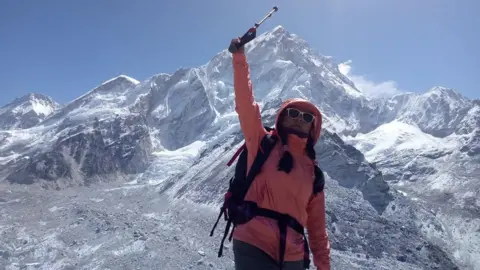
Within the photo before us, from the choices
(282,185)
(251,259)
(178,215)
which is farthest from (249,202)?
Answer: (178,215)

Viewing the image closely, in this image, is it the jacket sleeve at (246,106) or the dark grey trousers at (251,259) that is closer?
the dark grey trousers at (251,259)

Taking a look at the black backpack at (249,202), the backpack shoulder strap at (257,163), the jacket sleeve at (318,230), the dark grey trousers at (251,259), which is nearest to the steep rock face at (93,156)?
the jacket sleeve at (318,230)

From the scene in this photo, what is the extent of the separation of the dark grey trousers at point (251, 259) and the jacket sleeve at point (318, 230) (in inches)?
36.2

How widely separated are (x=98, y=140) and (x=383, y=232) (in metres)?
127

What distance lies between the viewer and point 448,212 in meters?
116

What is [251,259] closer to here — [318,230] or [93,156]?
[318,230]

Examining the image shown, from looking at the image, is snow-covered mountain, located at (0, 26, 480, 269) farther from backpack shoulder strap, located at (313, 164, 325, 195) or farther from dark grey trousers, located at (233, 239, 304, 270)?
dark grey trousers, located at (233, 239, 304, 270)

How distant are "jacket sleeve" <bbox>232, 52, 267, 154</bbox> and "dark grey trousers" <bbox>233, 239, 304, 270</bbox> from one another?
3.82 feet

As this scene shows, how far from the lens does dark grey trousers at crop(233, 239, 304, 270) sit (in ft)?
16.7

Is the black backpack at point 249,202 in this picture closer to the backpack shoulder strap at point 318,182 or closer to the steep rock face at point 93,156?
the backpack shoulder strap at point 318,182

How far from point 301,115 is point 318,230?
5.28 ft

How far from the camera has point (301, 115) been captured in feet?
19.5

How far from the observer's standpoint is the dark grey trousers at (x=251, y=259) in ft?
16.7

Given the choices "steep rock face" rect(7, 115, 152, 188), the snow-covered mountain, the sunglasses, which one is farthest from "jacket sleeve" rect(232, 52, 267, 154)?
"steep rock face" rect(7, 115, 152, 188)
